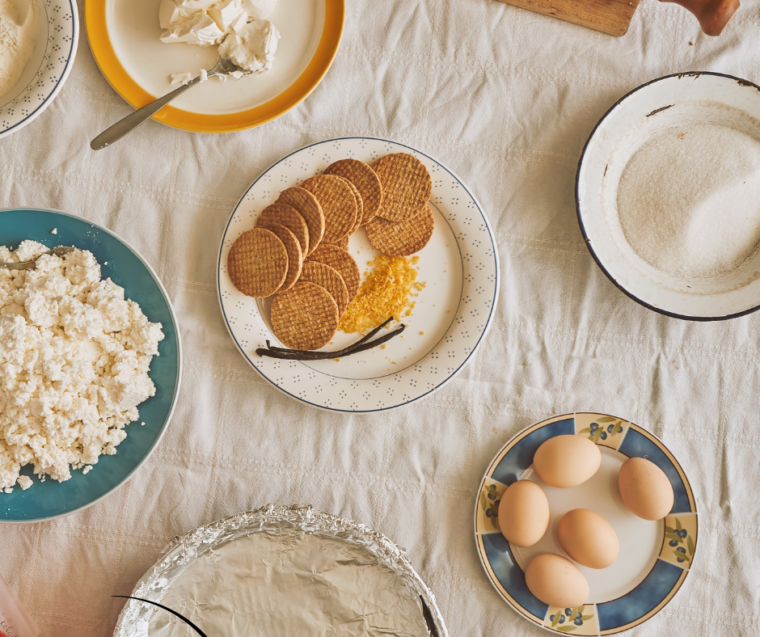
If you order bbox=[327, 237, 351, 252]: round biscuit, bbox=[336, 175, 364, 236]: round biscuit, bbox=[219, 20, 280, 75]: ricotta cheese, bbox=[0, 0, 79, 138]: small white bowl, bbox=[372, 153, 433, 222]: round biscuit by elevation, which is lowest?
bbox=[327, 237, 351, 252]: round biscuit

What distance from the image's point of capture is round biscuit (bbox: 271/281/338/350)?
0.77 metres

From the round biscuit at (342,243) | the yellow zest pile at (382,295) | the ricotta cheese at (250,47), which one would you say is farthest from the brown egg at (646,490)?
the ricotta cheese at (250,47)

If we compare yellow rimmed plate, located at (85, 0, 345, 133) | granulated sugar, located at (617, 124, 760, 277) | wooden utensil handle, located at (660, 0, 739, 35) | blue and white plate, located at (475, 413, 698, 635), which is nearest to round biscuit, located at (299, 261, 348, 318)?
yellow rimmed plate, located at (85, 0, 345, 133)

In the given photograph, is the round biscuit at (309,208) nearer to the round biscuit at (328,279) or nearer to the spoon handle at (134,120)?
the round biscuit at (328,279)

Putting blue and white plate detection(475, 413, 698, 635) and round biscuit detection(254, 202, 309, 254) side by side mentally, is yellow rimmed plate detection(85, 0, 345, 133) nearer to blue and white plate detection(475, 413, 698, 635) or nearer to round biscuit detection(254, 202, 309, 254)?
round biscuit detection(254, 202, 309, 254)

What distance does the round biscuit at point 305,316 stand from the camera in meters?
0.77

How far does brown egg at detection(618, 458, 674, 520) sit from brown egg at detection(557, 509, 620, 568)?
2.1 inches

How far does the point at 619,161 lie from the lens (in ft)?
2.68

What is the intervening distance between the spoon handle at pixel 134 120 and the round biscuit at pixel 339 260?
0.96 ft

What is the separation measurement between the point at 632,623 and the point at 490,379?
410 millimetres

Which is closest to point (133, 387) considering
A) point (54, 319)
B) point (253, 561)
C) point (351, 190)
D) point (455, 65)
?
point (54, 319)

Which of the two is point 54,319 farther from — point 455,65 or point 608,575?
point 608,575

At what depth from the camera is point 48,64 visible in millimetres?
731

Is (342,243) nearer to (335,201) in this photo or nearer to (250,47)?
(335,201)
